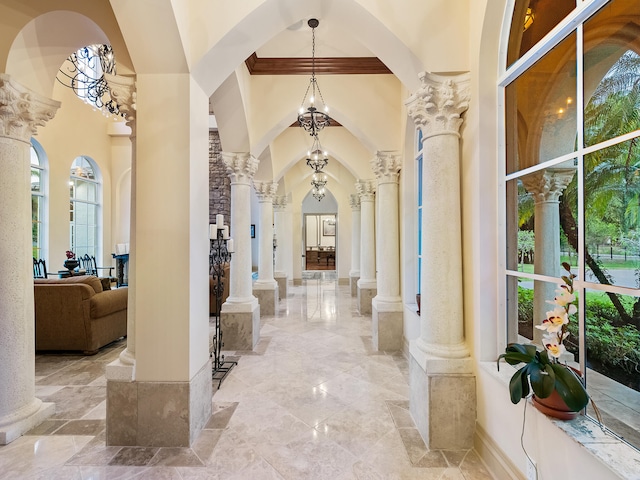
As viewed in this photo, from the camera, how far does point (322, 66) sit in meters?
4.03

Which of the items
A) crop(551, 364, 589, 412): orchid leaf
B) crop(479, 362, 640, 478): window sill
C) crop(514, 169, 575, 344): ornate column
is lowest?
crop(479, 362, 640, 478): window sill

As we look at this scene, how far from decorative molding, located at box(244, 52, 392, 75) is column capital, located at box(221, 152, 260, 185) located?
1.09 meters

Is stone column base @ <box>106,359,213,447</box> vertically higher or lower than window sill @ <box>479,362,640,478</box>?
lower

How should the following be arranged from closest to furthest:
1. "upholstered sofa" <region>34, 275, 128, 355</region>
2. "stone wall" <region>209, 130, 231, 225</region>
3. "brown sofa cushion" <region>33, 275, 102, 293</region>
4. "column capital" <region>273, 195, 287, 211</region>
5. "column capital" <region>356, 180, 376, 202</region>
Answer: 1. "upholstered sofa" <region>34, 275, 128, 355</region>
2. "brown sofa cushion" <region>33, 275, 102, 293</region>
3. "column capital" <region>356, 180, 376, 202</region>
4. "column capital" <region>273, 195, 287, 211</region>
5. "stone wall" <region>209, 130, 231, 225</region>

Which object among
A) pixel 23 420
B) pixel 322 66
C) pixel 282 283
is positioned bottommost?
pixel 23 420

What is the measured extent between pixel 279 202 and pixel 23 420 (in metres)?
6.75

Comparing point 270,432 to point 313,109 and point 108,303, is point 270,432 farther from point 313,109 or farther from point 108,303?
point 313,109

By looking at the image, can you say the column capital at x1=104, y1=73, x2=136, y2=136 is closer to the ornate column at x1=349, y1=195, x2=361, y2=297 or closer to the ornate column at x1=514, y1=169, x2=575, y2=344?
the ornate column at x1=514, y1=169, x2=575, y2=344

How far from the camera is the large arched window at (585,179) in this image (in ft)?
4.07

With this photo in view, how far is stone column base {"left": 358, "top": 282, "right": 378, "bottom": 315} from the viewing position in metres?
6.14

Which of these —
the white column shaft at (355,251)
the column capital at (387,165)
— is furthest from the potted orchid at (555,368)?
the white column shaft at (355,251)

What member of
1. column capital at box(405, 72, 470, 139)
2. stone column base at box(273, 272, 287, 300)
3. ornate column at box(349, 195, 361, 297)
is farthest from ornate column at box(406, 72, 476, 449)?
ornate column at box(349, 195, 361, 297)

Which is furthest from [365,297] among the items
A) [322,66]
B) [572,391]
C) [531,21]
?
[531,21]

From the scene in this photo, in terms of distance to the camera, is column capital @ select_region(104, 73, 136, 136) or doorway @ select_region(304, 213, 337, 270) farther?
doorway @ select_region(304, 213, 337, 270)
